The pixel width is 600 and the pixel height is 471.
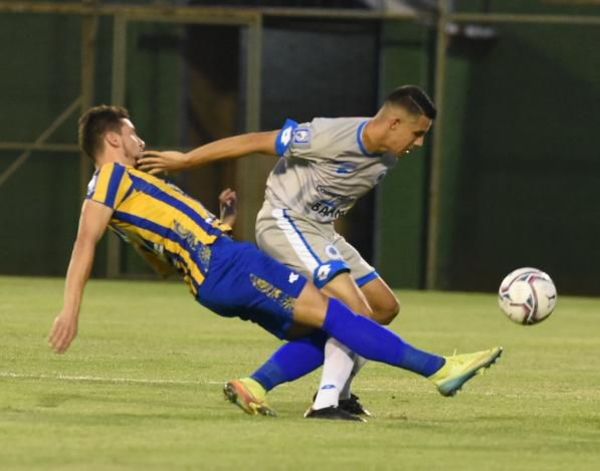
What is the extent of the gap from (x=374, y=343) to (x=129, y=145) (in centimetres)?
139

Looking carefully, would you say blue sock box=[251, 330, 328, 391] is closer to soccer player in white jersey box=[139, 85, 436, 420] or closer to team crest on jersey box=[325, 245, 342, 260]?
soccer player in white jersey box=[139, 85, 436, 420]

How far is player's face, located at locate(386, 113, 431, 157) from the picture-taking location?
A: 770cm

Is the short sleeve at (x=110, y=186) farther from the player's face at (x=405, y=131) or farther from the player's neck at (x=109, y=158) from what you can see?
the player's face at (x=405, y=131)

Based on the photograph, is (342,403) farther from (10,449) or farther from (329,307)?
(10,449)

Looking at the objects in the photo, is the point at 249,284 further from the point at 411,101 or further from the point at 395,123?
the point at 411,101

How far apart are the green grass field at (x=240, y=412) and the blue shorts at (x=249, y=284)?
0.46m

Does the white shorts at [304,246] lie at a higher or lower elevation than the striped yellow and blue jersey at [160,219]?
lower

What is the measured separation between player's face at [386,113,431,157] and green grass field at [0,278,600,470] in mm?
1196

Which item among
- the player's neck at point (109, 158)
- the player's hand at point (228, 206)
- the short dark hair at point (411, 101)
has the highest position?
the short dark hair at point (411, 101)

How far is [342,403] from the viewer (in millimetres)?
7805

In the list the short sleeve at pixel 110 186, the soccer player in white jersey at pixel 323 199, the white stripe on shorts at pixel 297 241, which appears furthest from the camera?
the white stripe on shorts at pixel 297 241

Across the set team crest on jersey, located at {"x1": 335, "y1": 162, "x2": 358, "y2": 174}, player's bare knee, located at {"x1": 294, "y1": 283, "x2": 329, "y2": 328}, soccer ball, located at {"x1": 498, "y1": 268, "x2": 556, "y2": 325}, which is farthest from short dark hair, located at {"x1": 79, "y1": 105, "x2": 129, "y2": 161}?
soccer ball, located at {"x1": 498, "y1": 268, "x2": 556, "y2": 325}

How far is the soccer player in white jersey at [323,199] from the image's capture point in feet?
24.7

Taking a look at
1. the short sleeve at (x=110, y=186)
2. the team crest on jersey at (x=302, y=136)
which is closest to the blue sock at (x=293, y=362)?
the team crest on jersey at (x=302, y=136)
